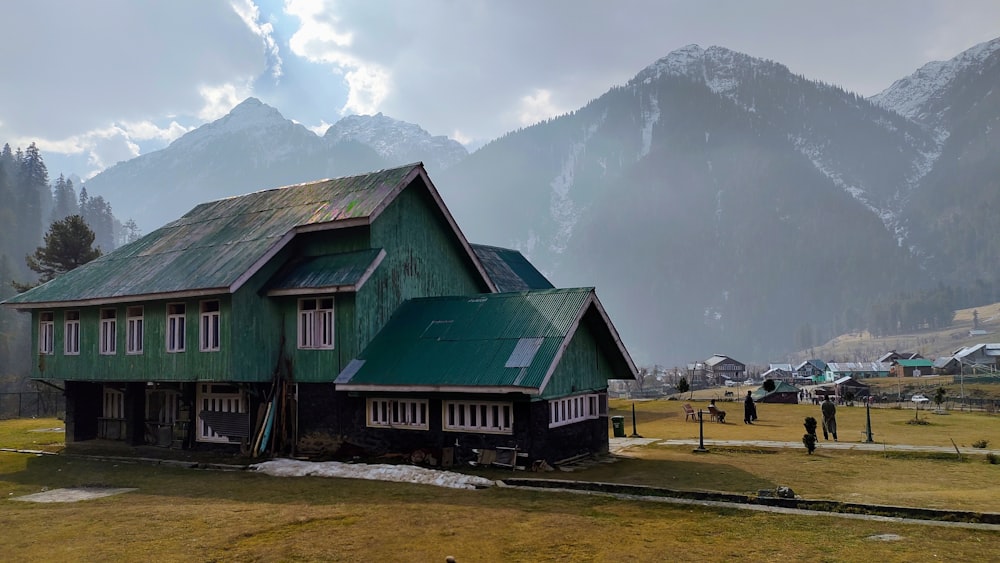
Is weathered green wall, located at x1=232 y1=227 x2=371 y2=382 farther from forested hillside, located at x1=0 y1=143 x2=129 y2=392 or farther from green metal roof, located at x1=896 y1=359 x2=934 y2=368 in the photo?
green metal roof, located at x1=896 y1=359 x2=934 y2=368

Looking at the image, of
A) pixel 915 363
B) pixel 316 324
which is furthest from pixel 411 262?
pixel 915 363

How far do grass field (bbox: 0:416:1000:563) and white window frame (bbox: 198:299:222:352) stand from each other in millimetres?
5097

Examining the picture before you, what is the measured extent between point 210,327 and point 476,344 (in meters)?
10.7

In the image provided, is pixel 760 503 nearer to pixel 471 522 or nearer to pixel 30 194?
pixel 471 522

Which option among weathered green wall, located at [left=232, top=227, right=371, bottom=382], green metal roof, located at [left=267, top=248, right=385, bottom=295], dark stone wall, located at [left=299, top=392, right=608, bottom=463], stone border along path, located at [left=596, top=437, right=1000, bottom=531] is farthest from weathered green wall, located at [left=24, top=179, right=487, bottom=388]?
stone border along path, located at [left=596, top=437, right=1000, bottom=531]

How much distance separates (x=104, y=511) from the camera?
17750mm

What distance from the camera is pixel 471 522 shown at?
1552cm

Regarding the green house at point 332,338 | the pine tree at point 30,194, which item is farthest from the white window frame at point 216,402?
the pine tree at point 30,194

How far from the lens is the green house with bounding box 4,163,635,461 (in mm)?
23219

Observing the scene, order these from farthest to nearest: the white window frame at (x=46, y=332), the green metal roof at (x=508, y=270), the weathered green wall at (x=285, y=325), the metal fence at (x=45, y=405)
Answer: the metal fence at (x=45, y=405), the green metal roof at (x=508, y=270), the white window frame at (x=46, y=332), the weathered green wall at (x=285, y=325)

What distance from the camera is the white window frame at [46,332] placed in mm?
33281

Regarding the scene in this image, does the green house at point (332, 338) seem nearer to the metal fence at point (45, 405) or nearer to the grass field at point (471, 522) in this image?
the grass field at point (471, 522)

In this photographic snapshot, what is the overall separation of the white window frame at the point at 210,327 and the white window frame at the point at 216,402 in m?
2.12

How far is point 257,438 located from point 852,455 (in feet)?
69.9
